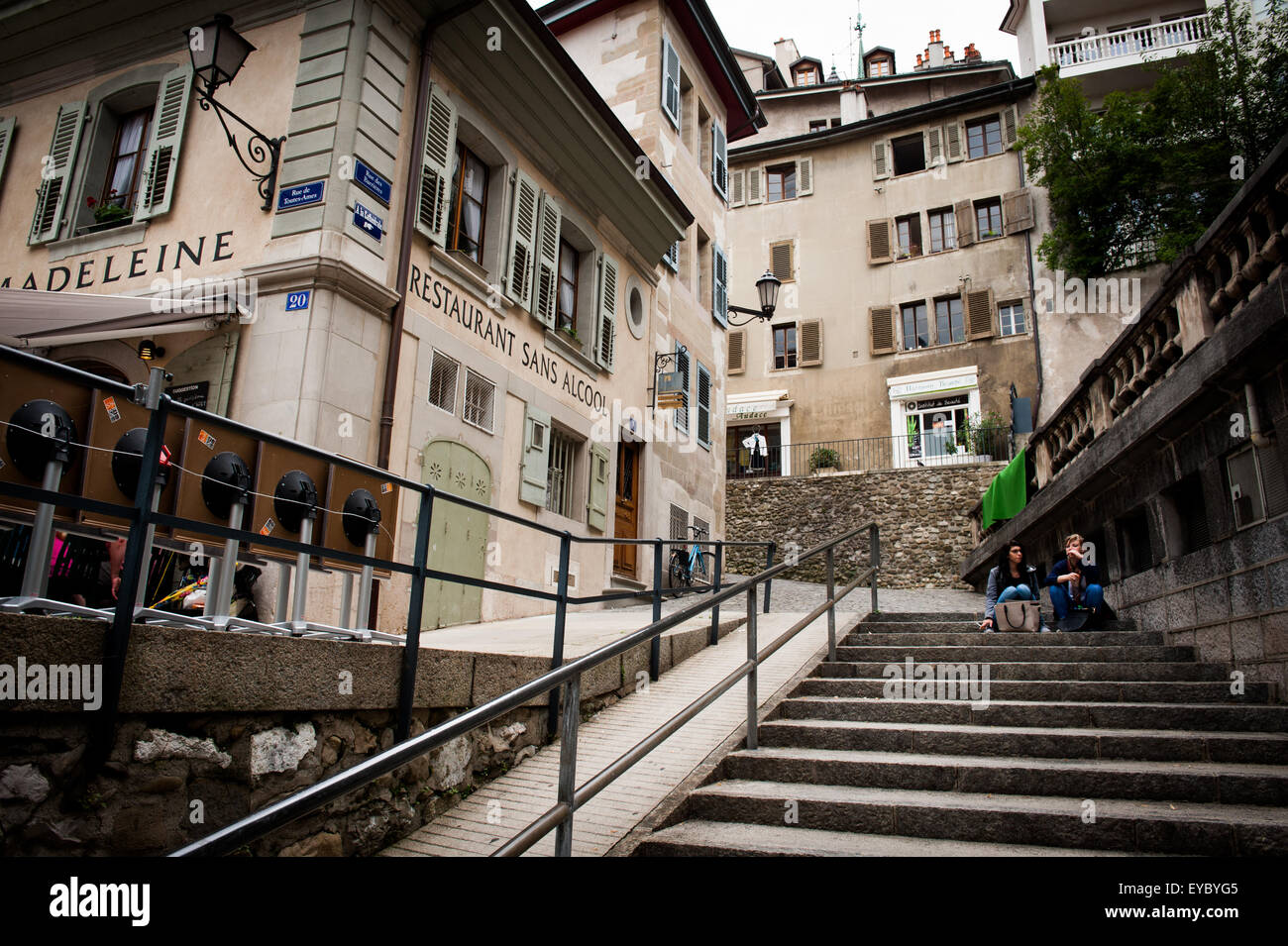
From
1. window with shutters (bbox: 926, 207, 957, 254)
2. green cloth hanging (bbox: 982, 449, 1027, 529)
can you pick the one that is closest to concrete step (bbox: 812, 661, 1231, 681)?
green cloth hanging (bbox: 982, 449, 1027, 529)

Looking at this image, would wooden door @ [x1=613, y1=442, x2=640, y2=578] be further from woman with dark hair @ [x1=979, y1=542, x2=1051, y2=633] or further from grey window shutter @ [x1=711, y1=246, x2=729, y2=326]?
woman with dark hair @ [x1=979, y1=542, x2=1051, y2=633]

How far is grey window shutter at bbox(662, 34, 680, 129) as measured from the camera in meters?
16.4

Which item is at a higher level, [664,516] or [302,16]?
[302,16]

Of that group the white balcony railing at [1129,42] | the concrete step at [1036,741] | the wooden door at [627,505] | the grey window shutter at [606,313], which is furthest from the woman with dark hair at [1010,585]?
the white balcony railing at [1129,42]

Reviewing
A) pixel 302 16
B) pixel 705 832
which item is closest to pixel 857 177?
pixel 302 16

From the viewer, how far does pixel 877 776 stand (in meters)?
4.58

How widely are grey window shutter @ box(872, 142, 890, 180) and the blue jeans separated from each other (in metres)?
23.6

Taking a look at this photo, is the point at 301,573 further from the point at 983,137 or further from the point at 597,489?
the point at 983,137

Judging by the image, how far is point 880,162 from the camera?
29.1 metres

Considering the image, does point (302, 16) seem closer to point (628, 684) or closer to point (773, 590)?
point (628, 684)

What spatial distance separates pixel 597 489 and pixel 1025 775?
9.13 meters
